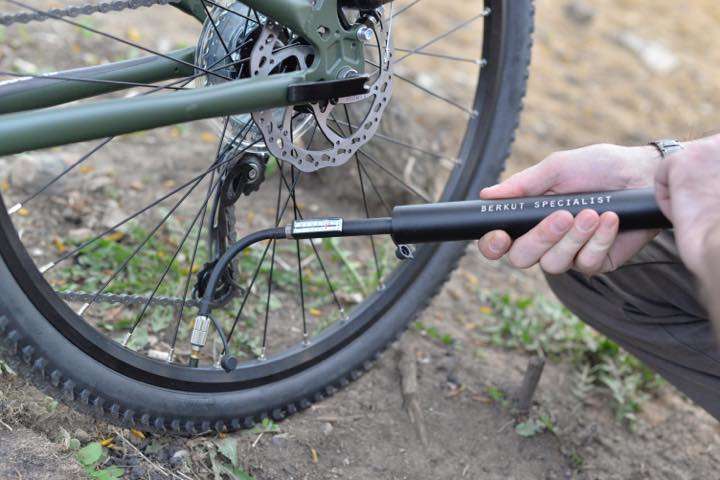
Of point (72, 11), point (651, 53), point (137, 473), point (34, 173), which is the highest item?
point (651, 53)

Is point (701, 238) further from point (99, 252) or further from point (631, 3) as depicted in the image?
point (631, 3)

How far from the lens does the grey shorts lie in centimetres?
195

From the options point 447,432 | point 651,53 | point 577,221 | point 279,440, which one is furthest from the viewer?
point 651,53

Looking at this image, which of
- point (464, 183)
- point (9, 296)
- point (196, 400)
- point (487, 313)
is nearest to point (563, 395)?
point (487, 313)

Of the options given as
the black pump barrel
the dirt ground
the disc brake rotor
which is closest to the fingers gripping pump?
the black pump barrel

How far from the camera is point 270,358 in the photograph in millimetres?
2092

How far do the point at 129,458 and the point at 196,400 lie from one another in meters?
0.18

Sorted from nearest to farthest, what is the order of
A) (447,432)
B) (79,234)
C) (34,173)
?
(447,432) → (79,234) → (34,173)

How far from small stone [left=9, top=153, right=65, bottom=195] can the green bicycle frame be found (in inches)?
35.9

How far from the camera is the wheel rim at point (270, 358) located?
5.54ft

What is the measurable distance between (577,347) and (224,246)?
117 centimetres

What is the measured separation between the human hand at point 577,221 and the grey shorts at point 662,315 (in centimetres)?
21

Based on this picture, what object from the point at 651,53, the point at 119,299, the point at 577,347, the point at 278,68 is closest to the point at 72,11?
the point at 278,68

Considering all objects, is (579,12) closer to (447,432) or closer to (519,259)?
(447,432)
